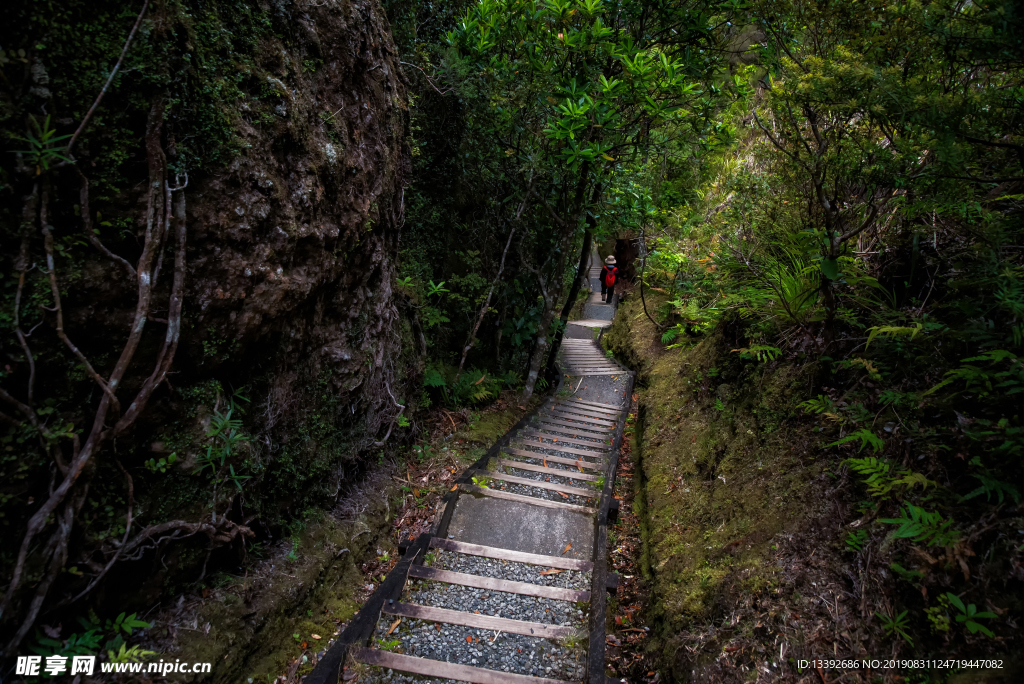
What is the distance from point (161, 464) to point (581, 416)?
729 cm

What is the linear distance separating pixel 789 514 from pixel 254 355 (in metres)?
4.32

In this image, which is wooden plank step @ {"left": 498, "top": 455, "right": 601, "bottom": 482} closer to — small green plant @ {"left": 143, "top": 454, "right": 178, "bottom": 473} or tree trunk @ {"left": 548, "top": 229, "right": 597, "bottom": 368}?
small green plant @ {"left": 143, "top": 454, "right": 178, "bottom": 473}

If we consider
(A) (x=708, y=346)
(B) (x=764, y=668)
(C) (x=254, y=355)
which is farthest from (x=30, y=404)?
(A) (x=708, y=346)

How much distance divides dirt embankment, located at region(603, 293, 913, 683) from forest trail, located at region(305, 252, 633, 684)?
0.56 metres

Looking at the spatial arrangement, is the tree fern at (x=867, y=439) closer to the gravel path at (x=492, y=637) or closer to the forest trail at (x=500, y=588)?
the forest trail at (x=500, y=588)

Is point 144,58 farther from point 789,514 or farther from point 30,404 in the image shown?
point 789,514

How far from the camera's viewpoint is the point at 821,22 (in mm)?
3961

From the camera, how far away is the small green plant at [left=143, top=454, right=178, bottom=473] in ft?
9.02

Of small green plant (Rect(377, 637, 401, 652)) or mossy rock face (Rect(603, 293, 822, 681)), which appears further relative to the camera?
small green plant (Rect(377, 637, 401, 652))

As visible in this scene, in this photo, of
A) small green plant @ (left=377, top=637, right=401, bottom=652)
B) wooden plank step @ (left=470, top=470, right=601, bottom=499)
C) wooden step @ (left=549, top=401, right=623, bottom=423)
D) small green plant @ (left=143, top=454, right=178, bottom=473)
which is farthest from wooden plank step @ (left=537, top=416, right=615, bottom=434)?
small green plant @ (left=143, top=454, right=178, bottom=473)

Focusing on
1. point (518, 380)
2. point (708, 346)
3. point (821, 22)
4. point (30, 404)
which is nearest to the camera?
point (30, 404)

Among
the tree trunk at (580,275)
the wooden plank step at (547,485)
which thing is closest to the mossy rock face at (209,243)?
the wooden plank step at (547,485)

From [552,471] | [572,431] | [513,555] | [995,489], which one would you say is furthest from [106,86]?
[572,431]

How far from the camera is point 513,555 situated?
4.26 m
